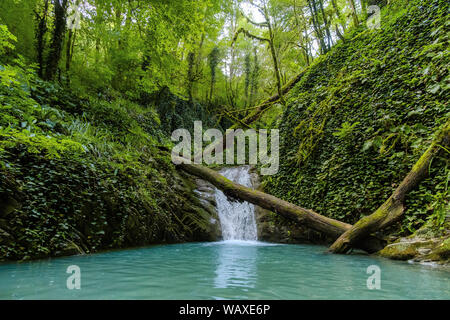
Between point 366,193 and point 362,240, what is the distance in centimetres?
113

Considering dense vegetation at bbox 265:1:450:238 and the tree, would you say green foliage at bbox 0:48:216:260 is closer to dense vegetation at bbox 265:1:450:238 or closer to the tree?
the tree

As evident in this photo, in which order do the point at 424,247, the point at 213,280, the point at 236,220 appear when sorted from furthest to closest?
the point at 236,220 < the point at 424,247 < the point at 213,280

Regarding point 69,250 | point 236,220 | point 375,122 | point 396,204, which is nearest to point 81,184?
point 69,250

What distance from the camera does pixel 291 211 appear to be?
568cm

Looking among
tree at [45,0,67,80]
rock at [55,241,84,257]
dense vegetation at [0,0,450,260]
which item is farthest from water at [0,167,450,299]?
tree at [45,0,67,80]

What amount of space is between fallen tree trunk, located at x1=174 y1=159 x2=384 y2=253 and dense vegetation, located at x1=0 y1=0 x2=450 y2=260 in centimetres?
57

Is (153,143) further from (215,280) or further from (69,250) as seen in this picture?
(215,280)

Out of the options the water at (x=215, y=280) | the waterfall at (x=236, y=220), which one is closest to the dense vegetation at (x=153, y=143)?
the waterfall at (x=236, y=220)

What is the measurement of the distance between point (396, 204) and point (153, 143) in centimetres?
691

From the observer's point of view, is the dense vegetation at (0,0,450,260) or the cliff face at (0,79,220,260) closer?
the cliff face at (0,79,220,260)

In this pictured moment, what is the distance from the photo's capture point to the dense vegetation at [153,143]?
3.61m

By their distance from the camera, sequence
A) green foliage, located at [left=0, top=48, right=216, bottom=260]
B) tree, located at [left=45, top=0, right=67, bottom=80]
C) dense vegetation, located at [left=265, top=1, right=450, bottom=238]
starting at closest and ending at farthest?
green foliage, located at [left=0, top=48, right=216, bottom=260], dense vegetation, located at [left=265, top=1, right=450, bottom=238], tree, located at [left=45, top=0, right=67, bottom=80]

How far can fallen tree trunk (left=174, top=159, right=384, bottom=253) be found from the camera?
4562 mm
